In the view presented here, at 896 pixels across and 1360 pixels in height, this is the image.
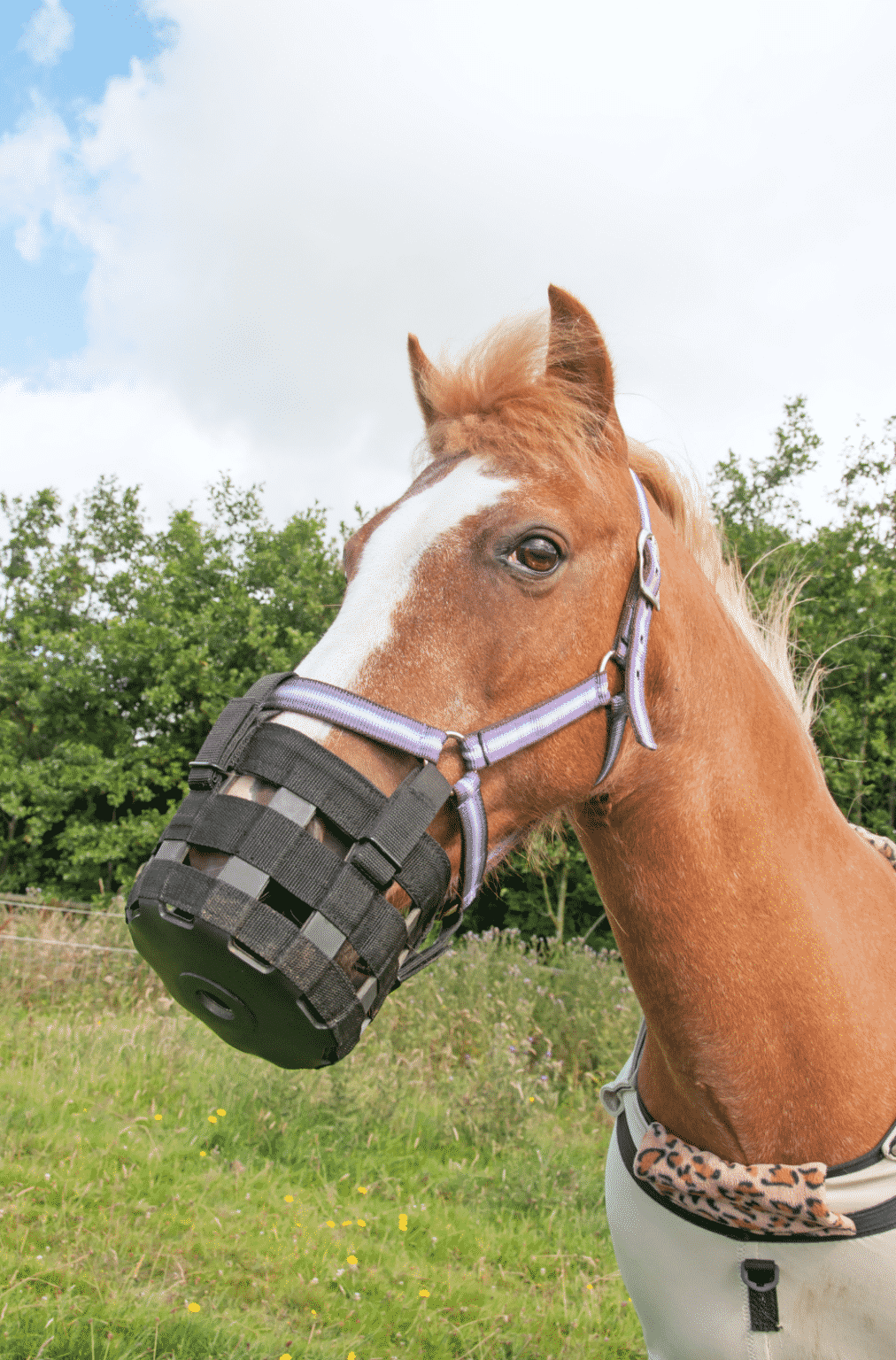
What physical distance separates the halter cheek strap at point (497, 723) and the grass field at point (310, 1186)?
8.60ft

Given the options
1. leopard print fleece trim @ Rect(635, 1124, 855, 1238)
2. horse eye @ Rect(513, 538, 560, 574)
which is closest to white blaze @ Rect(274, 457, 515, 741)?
horse eye @ Rect(513, 538, 560, 574)

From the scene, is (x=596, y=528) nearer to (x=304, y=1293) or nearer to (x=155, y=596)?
(x=304, y=1293)

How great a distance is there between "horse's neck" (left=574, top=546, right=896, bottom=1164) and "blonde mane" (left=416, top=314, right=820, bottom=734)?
1.24 feet

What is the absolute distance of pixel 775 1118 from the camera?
1645 millimetres

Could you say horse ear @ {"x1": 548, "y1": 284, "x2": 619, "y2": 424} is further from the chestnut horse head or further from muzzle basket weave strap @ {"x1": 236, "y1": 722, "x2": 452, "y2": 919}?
muzzle basket weave strap @ {"x1": 236, "y1": 722, "x2": 452, "y2": 919}

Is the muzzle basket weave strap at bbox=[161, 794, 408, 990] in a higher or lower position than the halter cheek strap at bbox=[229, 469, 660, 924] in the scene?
lower

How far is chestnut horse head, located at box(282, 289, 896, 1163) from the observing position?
1468 millimetres

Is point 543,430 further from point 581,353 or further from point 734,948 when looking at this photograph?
point 734,948

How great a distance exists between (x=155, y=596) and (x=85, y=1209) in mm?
15409

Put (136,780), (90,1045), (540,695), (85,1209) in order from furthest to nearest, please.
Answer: (136,780) → (90,1045) → (85,1209) → (540,695)

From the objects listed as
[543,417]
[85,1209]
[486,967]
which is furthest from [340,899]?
[486,967]

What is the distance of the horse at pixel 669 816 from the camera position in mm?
1480

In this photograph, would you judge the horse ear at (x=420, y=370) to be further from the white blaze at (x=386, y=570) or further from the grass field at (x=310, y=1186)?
the grass field at (x=310, y=1186)

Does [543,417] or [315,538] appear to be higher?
[315,538]
